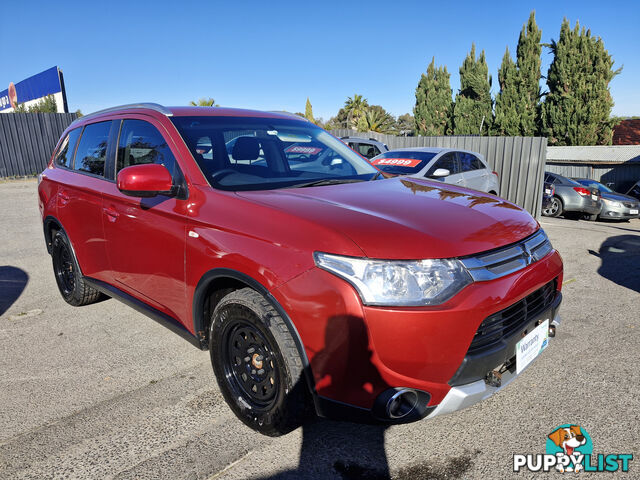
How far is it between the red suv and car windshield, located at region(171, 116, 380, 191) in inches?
0.6

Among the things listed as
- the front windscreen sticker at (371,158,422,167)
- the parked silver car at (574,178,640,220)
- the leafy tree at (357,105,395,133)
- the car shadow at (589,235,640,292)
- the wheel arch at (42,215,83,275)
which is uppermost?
the leafy tree at (357,105,395,133)

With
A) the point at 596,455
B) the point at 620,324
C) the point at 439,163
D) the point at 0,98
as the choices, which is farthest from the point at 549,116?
the point at 0,98

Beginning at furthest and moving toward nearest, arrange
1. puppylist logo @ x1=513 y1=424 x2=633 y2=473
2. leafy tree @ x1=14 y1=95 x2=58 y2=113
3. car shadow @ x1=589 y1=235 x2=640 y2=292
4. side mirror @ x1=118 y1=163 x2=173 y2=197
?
leafy tree @ x1=14 y1=95 x2=58 y2=113 → car shadow @ x1=589 y1=235 x2=640 y2=292 → side mirror @ x1=118 y1=163 x2=173 y2=197 → puppylist logo @ x1=513 y1=424 x2=633 y2=473

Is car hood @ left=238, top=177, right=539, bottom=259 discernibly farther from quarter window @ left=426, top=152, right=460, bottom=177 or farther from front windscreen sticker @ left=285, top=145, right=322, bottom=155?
quarter window @ left=426, top=152, right=460, bottom=177

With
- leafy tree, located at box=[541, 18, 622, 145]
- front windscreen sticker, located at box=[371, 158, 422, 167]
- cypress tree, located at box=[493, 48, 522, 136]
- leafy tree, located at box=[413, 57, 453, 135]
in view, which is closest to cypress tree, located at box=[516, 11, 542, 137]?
cypress tree, located at box=[493, 48, 522, 136]

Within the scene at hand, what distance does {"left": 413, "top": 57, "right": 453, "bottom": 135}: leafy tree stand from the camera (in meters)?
35.8

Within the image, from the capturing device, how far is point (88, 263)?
12.6ft

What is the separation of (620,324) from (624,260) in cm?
303

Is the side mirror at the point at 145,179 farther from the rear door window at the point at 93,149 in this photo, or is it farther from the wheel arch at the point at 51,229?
the wheel arch at the point at 51,229

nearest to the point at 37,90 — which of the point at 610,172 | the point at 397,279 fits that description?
the point at 397,279

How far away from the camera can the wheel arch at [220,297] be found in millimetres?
2088

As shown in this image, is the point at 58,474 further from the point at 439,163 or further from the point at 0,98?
the point at 0,98

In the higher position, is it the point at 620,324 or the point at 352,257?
the point at 352,257

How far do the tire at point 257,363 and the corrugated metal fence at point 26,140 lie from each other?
20302 millimetres
